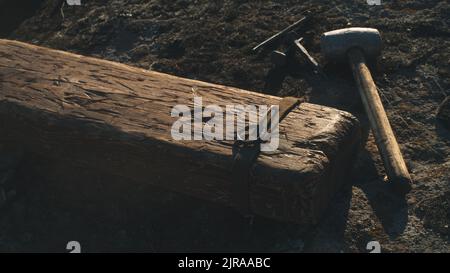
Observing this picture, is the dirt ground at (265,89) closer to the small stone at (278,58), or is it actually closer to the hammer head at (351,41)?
the small stone at (278,58)

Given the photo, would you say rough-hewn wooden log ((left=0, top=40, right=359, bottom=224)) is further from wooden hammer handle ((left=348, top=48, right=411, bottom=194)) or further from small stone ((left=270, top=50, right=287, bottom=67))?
small stone ((left=270, top=50, right=287, bottom=67))

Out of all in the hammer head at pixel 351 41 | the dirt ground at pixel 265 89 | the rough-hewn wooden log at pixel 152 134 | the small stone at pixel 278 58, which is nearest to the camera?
the rough-hewn wooden log at pixel 152 134

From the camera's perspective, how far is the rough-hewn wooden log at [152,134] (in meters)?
3.60

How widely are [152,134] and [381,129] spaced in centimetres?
155

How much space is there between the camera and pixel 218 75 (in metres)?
5.37

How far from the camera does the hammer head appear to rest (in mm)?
4965

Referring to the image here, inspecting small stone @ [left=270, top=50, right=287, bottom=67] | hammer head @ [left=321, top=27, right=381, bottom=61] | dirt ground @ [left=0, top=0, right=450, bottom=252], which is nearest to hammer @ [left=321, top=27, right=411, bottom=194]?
hammer head @ [left=321, top=27, right=381, bottom=61]

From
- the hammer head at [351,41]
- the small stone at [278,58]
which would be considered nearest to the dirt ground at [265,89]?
the small stone at [278,58]

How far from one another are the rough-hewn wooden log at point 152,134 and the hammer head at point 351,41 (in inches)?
43.5

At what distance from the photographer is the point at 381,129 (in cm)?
418

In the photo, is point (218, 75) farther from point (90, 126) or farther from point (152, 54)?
point (90, 126)

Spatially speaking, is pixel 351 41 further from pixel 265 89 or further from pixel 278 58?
pixel 265 89

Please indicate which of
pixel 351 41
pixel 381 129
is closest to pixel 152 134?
pixel 381 129

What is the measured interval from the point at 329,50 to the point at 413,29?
3.26 feet
